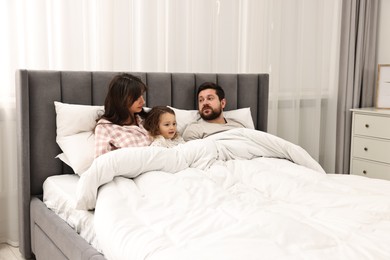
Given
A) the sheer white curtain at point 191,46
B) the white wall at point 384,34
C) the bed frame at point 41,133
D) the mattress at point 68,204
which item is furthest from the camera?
the white wall at point 384,34

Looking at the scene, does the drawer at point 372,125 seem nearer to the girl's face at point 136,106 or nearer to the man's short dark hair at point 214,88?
the man's short dark hair at point 214,88

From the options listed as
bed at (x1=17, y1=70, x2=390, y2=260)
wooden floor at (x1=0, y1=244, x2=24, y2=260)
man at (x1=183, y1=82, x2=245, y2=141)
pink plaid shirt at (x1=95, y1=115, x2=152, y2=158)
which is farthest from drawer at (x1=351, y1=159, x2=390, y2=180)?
wooden floor at (x1=0, y1=244, x2=24, y2=260)

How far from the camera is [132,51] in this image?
303 centimetres

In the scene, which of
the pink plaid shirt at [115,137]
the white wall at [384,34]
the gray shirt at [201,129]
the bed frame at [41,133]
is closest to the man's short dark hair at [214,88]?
the gray shirt at [201,129]

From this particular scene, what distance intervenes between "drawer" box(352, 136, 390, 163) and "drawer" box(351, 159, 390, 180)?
47 millimetres

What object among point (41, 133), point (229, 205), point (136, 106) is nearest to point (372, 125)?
point (136, 106)

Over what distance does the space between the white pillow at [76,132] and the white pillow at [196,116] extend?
514 mm

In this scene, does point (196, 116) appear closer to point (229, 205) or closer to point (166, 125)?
point (166, 125)

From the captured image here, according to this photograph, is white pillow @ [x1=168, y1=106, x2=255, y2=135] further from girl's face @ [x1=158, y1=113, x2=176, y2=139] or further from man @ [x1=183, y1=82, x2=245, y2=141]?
girl's face @ [x1=158, y1=113, x2=176, y2=139]

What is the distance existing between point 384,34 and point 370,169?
1.30 m

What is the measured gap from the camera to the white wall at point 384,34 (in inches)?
164

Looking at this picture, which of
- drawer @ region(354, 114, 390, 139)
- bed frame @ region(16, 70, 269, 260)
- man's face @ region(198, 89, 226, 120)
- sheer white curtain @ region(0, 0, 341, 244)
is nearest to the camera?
bed frame @ region(16, 70, 269, 260)

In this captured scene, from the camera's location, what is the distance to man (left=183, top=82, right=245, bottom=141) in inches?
111

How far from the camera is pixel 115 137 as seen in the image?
240cm
